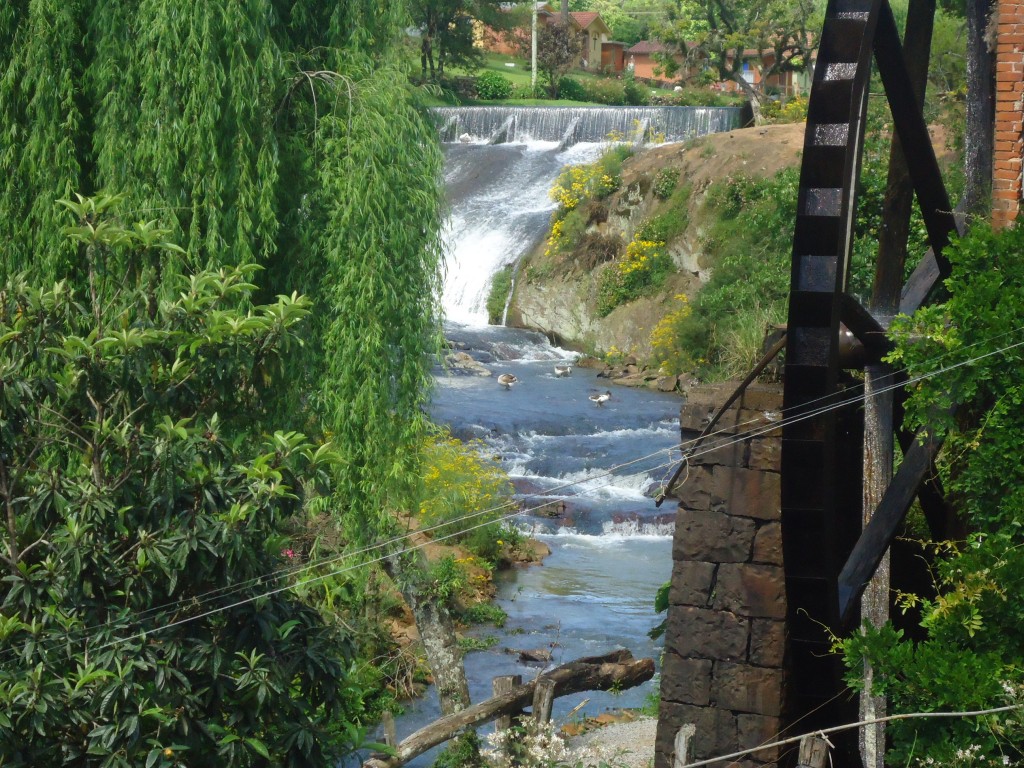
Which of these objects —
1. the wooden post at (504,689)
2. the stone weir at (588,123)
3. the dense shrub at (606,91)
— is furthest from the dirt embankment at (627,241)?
the dense shrub at (606,91)

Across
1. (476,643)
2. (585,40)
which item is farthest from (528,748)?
(585,40)

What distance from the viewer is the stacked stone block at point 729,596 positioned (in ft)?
21.5

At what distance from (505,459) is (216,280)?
13092 mm

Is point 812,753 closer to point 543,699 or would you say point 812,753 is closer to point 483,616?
point 543,699

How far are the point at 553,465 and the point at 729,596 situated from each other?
456 inches

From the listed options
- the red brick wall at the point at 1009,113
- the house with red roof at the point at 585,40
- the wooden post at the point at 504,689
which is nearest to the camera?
the red brick wall at the point at 1009,113

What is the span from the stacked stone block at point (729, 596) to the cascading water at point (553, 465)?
0.37 metres

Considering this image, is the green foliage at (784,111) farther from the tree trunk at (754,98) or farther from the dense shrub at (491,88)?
the dense shrub at (491,88)

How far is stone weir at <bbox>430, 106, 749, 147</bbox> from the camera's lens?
3400cm

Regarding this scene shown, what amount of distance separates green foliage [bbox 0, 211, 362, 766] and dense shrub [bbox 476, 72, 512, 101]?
42.5m

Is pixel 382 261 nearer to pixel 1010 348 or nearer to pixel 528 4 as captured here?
pixel 1010 348

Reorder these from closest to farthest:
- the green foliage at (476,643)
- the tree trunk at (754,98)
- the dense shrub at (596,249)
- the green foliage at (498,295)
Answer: the green foliage at (476,643) → the dense shrub at (596,249) → the green foliage at (498,295) → the tree trunk at (754,98)

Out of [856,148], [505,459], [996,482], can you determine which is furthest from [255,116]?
[505,459]

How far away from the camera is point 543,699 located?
879 cm
